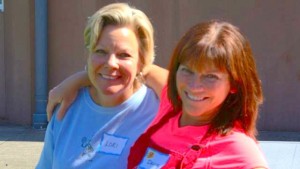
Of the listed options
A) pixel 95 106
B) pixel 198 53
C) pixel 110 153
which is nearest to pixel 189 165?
pixel 198 53

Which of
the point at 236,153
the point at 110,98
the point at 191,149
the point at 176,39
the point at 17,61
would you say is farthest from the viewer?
the point at 17,61

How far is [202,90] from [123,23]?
0.84m

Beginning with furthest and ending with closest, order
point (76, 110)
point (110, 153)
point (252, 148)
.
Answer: point (76, 110)
point (110, 153)
point (252, 148)

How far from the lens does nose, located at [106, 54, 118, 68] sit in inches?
103

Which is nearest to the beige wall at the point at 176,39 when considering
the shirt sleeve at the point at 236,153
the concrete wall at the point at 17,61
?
the concrete wall at the point at 17,61

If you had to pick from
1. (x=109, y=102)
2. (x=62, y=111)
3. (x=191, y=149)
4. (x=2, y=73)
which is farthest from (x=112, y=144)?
(x=2, y=73)

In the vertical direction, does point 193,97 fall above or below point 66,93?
above

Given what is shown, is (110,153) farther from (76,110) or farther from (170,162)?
(170,162)

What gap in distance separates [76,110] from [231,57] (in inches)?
43.9

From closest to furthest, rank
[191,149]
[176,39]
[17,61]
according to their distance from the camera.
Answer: [191,149], [176,39], [17,61]

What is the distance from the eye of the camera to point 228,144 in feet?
6.15

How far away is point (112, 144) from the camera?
266cm

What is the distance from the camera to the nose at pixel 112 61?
2607mm

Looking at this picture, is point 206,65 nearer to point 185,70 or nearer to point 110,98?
point 185,70
